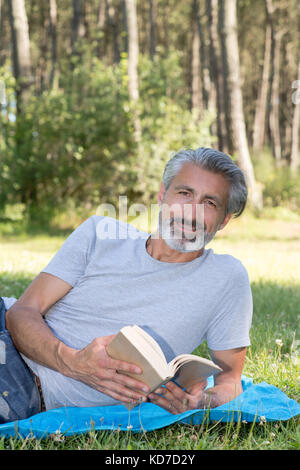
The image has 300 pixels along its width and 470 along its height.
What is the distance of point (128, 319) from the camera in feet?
9.39

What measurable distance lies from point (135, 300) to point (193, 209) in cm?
56

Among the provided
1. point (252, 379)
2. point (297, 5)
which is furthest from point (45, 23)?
point (252, 379)

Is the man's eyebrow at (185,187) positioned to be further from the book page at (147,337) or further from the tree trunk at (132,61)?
the tree trunk at (132,61)

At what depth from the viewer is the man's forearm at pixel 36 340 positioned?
2663mm

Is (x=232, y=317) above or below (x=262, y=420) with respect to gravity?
above

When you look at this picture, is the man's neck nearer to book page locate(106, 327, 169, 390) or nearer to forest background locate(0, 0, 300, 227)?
book page locate(106, 327, 169, 390)

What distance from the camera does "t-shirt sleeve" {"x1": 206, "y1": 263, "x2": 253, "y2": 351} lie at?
2.86 m

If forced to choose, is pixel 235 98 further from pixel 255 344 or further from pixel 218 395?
pixel 218 395

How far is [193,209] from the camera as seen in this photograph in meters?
2.95

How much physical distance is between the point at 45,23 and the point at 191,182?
34.3 meters

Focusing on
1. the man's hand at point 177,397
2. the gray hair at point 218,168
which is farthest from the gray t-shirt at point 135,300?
the gray hair at point 218,168

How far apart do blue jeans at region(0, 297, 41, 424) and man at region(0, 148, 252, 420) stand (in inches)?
0.5

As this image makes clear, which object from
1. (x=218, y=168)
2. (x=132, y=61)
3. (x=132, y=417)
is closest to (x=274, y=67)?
(x=132, y=61)

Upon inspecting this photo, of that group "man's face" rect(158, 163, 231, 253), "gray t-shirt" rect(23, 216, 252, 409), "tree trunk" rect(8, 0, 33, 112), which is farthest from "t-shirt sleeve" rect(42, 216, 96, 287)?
"tree trunk" rect(8, 0, 33, 112)
